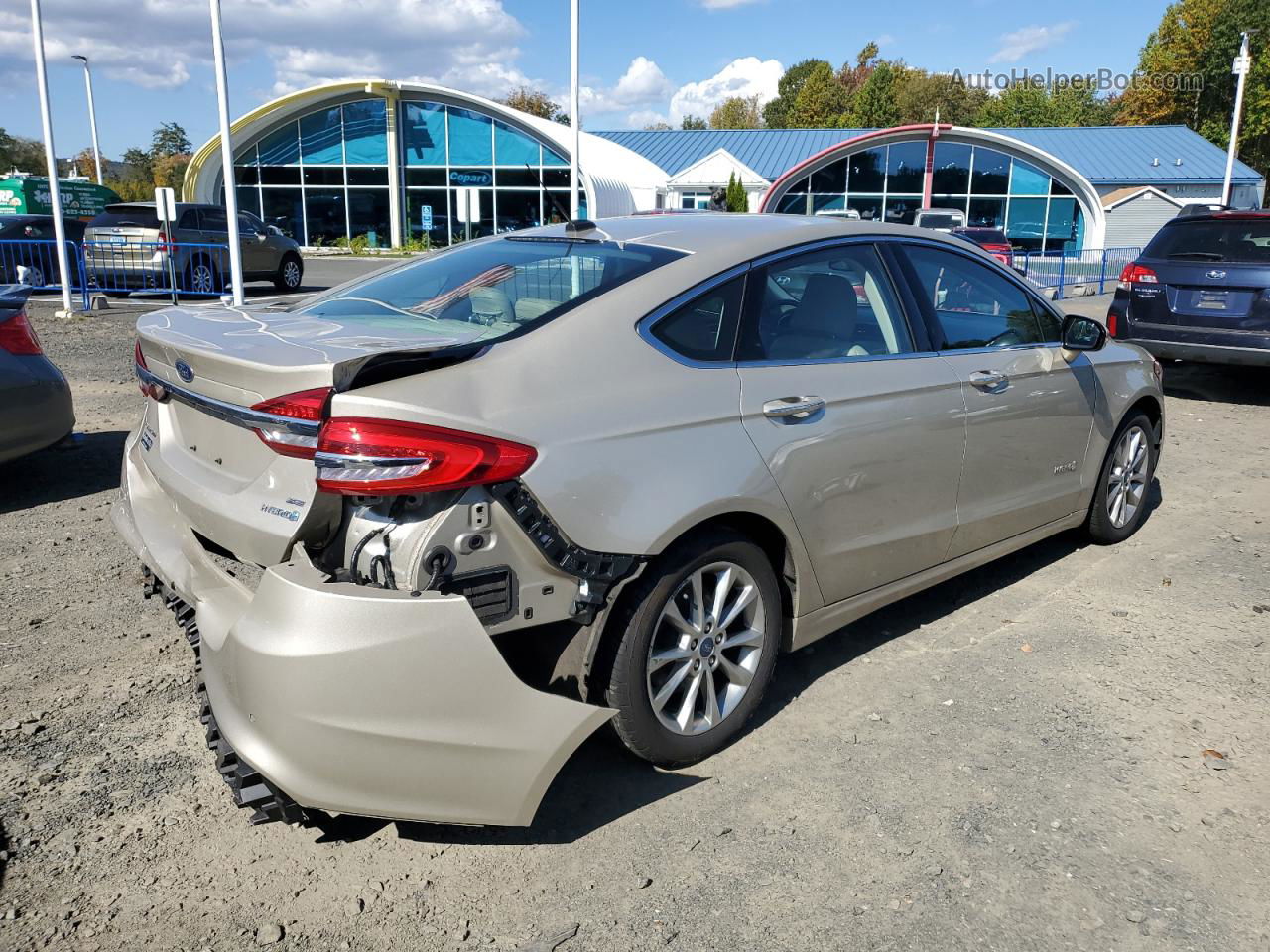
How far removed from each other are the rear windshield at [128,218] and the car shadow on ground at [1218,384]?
636 inches

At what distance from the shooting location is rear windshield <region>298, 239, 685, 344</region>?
3135 mm

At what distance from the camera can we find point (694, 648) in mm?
3176

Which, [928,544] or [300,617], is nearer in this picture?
[300,617]

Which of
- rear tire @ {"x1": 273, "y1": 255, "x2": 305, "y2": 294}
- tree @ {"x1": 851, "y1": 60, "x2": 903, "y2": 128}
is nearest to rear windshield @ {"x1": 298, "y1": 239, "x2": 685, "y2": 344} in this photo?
rear tire @ {"x1": 273, "y1": 255, "x2": 305, "y2": 294}

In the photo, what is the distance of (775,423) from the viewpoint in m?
3.29

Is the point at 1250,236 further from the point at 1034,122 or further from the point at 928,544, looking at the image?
the point at 1034,122

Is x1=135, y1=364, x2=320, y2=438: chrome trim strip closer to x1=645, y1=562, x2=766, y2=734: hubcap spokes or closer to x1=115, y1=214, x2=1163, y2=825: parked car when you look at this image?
x1=115, y1=214, x2=1163, y2=825: parked car

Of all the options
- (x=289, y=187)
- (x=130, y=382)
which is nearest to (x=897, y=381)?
(x=130, y=382)

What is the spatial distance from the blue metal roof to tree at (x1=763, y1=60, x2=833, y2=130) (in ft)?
173

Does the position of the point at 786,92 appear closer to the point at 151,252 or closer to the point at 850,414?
the point at 151,252

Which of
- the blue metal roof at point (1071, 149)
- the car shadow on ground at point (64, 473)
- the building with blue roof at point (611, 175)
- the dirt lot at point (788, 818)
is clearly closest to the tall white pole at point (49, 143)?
the car shadow on ground at point (64, 473)

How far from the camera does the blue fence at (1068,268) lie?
22781mm

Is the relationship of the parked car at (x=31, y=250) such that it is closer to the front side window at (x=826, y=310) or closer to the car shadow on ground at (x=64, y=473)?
the car shadow on ground at (x=64, y=473)

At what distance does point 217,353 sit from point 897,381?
2.29 m
